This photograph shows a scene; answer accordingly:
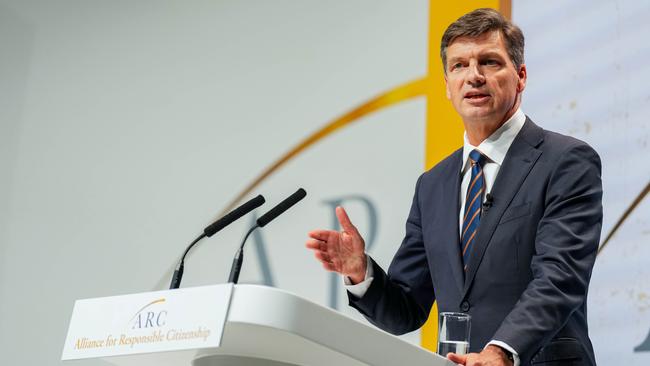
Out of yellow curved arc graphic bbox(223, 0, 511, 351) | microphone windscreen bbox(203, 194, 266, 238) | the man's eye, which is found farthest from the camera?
yellow curved arc graphic bbox(223, 0, 511, 351)

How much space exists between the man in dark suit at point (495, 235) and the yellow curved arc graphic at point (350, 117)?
1016 mm

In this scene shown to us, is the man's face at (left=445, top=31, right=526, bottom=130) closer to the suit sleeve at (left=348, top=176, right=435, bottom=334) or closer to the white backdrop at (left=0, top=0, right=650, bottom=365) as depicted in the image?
the suit sleeve at (left=348, top=176, right=435, bottom=334)

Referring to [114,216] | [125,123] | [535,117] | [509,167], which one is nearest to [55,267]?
[114,216]

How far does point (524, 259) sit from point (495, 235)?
9 centimetres

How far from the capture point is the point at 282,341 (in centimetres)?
148

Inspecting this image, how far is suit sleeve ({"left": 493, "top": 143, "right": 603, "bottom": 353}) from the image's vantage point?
6.07ft

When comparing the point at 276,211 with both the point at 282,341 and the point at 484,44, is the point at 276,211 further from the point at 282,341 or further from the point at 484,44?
the point at 484,44

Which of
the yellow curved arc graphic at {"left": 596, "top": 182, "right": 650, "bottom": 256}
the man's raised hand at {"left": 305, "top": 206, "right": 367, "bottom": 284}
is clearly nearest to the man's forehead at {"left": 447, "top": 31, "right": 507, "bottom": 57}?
the man's raised hand at {"left": 305, "top": 206, "right": 367, "bottom": 284}

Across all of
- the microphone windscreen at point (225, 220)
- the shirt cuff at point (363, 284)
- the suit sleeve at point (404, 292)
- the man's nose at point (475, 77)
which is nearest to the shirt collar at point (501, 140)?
the man's nose at point (475, 77)

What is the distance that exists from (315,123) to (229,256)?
26.6 inches

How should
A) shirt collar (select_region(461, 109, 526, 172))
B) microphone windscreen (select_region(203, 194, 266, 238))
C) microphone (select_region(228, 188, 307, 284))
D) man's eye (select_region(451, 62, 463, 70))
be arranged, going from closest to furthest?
microphone (select_region(228, 188, 307, 284))
microphone windscreen (select_region(203, 194, 266, 238))
shirt collar (select_region(461, 109, 526, 172))
man's eye (select_region(451, 62, 463, 70))

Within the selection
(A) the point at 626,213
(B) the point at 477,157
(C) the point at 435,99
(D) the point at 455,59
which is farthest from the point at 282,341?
(C) the point at 435,99

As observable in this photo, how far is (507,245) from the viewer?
2.11m

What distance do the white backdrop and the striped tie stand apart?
0.73 metres
